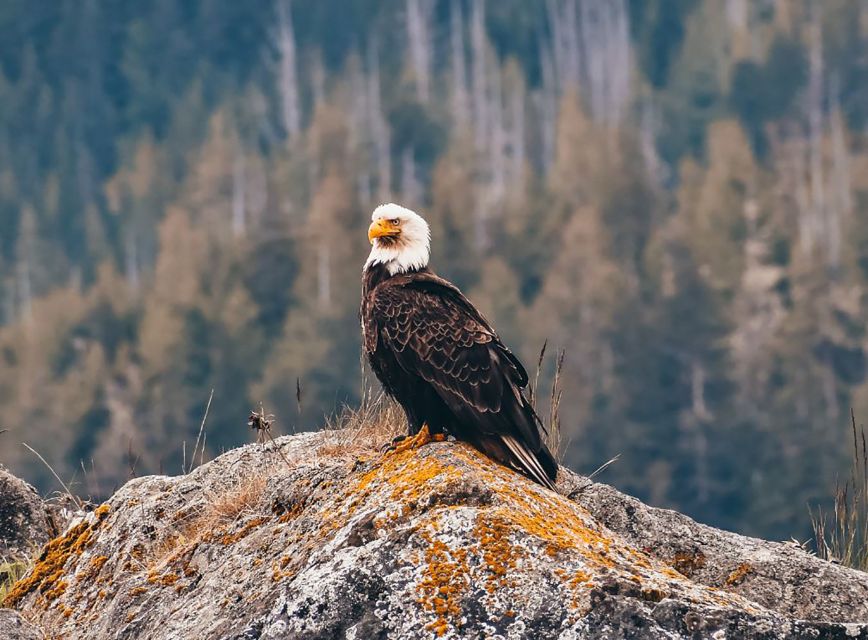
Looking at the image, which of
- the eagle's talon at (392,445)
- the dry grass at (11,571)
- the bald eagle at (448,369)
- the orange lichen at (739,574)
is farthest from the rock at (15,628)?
the orange lichen at (739,574)

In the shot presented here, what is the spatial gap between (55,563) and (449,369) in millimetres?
1849

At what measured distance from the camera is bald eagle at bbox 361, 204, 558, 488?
7914 mm

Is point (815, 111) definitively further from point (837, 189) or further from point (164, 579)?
point (164, 579)

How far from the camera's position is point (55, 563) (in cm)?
837

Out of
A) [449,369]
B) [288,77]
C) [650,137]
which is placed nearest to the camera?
[449,369]

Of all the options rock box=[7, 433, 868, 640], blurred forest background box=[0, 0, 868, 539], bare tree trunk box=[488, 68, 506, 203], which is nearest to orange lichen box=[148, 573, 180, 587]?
rock box=[7, 433, 868, 640]

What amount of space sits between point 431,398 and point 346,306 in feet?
271

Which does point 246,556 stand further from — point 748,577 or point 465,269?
point 465,269

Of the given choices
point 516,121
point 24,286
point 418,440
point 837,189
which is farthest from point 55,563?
point 516,121

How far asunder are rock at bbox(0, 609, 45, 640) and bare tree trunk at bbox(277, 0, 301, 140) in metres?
124

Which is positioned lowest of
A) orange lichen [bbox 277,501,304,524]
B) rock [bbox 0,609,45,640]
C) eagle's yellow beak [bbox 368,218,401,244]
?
rock [bbox 0,609,45,640]

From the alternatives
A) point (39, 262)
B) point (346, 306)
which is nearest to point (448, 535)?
point (346, 306)

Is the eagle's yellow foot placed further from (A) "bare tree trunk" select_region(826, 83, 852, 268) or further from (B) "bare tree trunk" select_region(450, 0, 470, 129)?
(B) "bare tree trunk" select_region(450, 0, 470, 129)

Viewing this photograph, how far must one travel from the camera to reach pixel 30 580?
A: 326 inches
